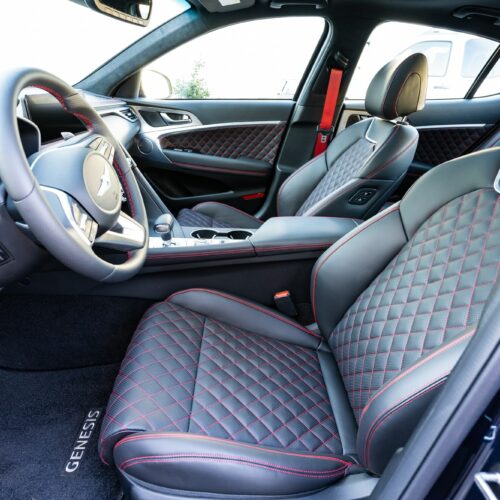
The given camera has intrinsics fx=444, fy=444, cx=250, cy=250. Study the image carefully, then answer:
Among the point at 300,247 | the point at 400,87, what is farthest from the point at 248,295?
the point at 400,87

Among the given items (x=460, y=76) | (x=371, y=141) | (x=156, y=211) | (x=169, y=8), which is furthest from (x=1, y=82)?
(x=460, y=76)

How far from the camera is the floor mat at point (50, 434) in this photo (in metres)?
1.19

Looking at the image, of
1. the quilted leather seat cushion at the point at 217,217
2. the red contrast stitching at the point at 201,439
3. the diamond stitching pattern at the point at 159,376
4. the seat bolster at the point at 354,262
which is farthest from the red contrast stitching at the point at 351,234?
the quilted leather seat cushion at the point at 217,217

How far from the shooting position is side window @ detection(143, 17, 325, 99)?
2.14m

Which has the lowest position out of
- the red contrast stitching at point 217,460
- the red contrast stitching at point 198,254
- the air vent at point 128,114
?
the red contrast stitching at point 217,460

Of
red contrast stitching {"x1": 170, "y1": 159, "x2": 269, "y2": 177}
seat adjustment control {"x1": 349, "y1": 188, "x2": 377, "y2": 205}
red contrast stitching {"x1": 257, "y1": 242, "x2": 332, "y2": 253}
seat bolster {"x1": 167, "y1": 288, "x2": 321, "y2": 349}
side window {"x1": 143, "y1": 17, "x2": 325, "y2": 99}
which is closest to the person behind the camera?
seat bolster {"x1": 167, "y1": 288, "x2": 321, "y2": 349}

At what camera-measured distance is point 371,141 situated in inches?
67.2

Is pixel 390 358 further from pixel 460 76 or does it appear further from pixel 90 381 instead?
pixel 460 76

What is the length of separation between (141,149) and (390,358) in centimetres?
178

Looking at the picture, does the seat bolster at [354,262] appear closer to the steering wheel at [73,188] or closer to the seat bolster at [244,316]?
the seat bolster at [244,316]

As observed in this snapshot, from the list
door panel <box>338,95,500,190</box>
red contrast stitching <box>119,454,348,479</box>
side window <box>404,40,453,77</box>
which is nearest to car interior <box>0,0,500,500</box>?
red contrast stitching <box>119,454,348,479</box>

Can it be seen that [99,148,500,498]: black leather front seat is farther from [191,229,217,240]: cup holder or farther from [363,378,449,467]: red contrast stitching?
[191,229,217,240]: cup holder

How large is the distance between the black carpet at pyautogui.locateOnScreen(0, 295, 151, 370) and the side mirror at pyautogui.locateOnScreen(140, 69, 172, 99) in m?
1.34

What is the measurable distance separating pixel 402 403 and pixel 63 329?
3.43 ft
